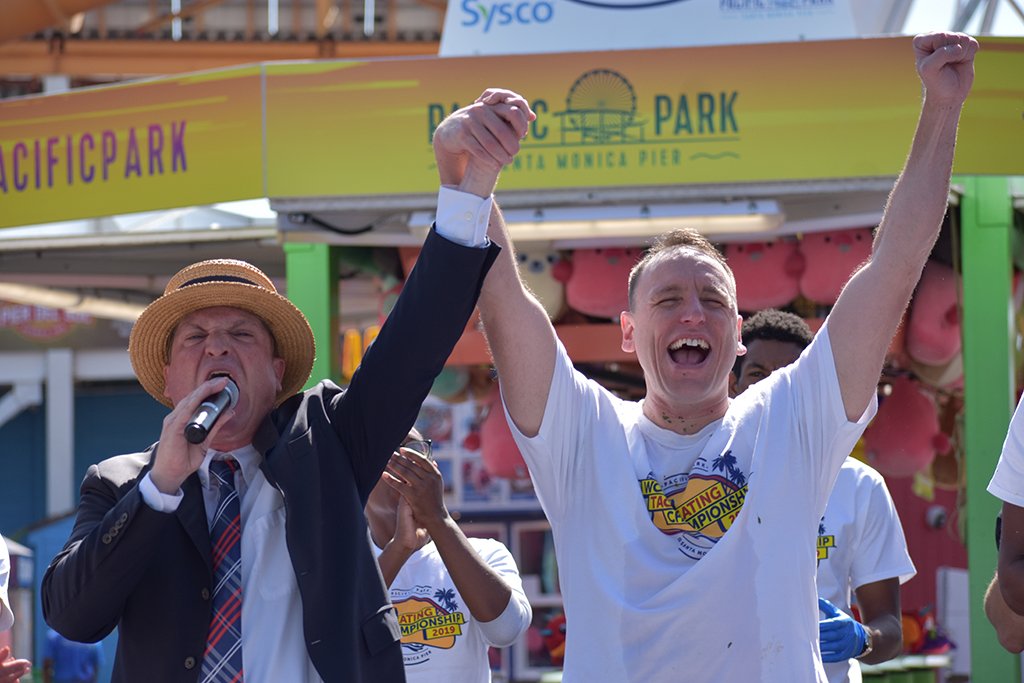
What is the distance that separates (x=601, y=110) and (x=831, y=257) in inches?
54.1

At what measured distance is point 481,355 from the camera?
6781mm

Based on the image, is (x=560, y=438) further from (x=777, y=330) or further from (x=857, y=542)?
(x=777, y=330)

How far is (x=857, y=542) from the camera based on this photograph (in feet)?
11.9

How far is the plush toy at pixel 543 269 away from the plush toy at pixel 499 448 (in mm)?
919

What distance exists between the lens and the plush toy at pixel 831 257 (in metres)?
6.10

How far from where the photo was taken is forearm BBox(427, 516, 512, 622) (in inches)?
121

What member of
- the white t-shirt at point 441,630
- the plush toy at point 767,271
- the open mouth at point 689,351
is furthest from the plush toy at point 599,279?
the open mouth at point 689,351

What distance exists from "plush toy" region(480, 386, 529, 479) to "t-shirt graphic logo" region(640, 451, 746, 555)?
4.68 meters

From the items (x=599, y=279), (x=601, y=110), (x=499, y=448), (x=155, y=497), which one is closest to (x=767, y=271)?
(x=599, y=279)

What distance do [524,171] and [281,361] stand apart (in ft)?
9.91

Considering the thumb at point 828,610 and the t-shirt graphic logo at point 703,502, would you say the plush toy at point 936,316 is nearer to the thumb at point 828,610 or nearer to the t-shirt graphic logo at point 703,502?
the thumb at point 828,610

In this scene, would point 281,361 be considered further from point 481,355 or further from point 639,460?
point 481,355

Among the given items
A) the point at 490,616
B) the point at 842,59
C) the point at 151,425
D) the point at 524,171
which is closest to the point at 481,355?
the point at 524,171

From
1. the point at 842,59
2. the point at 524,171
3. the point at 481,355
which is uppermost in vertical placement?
the point at 842,59
